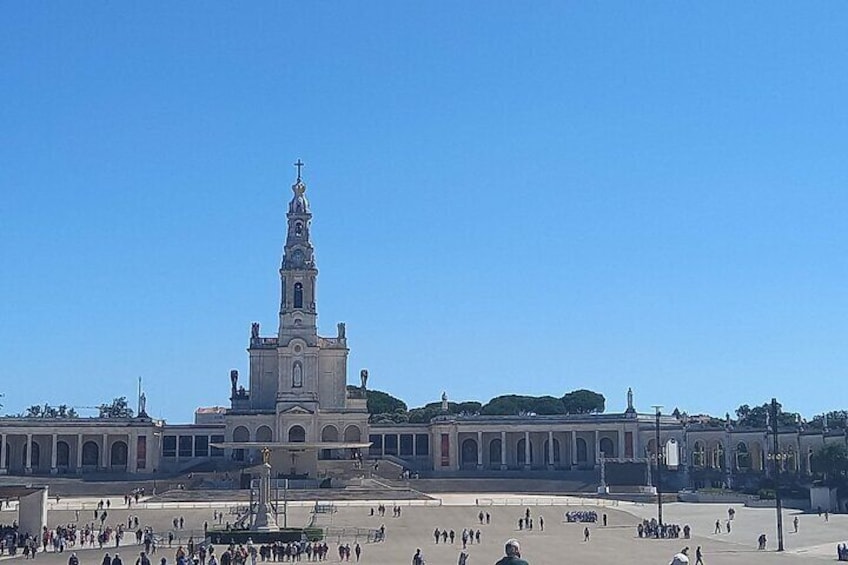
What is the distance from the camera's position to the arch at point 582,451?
106750 mm

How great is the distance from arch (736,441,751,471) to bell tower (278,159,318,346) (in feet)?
124

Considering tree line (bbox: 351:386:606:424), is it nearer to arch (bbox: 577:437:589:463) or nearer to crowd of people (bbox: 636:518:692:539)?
arch (bbox: 577:437:589:463)

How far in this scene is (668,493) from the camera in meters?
84.8

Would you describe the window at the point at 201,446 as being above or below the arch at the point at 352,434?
below

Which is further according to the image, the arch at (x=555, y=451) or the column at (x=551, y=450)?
the arch at (x=555, y=451)

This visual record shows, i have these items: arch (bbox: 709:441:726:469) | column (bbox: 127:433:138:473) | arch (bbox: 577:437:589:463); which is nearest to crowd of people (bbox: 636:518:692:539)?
arch (bbox: 709:441:726:469)

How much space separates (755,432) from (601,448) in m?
14.8

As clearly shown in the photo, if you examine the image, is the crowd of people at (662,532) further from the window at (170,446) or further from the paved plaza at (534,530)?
the window at (170,446)

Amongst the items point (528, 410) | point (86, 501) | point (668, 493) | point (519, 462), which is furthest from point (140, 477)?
point (528, 410)

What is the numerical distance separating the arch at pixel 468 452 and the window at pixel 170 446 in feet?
83.6

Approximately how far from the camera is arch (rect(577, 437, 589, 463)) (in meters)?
107

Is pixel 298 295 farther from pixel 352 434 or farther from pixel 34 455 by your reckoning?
pixel 34 455

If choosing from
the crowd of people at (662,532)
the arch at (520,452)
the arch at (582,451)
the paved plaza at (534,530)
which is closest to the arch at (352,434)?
the arch at (520,452)

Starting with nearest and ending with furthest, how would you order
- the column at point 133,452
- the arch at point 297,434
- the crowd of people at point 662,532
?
the crowd of people at point 662,532 < the column at point 133,452 < the arch at point 297,434
